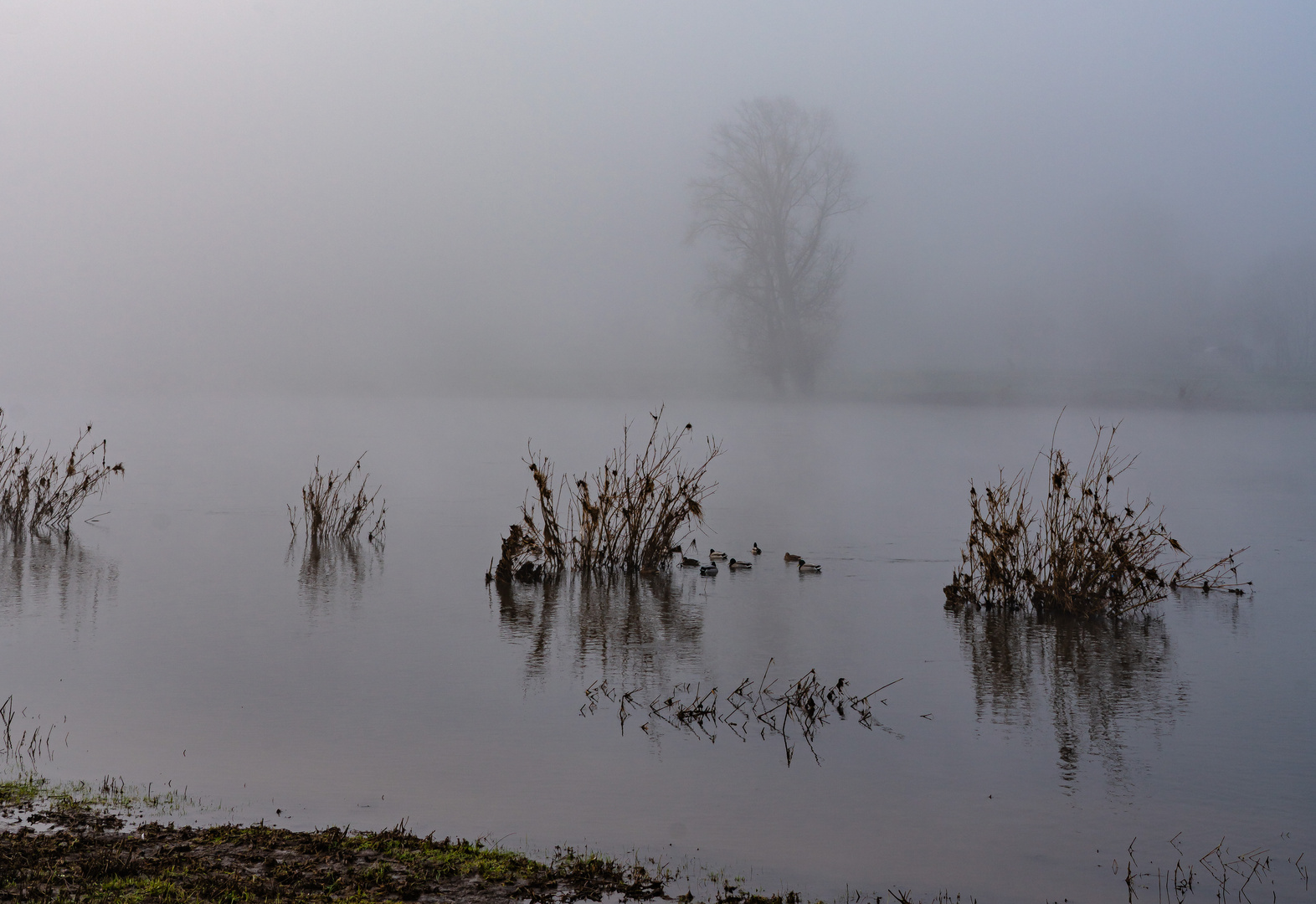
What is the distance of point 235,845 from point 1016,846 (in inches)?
99.9

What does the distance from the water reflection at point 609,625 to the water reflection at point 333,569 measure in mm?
1195

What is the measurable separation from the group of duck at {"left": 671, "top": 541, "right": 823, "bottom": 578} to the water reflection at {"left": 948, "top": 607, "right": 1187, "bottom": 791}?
6.14 feet

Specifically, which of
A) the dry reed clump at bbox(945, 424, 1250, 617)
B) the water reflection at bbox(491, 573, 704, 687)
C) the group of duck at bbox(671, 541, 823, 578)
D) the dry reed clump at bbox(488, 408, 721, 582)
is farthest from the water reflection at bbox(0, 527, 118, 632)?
the dry reed clump at bbox(945, 424, 1250, 617)

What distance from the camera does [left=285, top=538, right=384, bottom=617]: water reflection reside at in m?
8.30

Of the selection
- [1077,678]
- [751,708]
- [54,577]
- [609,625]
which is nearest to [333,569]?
[54,577]

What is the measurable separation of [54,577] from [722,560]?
552cm

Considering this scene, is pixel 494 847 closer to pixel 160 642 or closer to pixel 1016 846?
pixel 1016 846

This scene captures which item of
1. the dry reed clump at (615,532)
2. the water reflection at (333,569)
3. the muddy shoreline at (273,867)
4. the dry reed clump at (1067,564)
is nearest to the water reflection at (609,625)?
the dry reed clump at (615,532)

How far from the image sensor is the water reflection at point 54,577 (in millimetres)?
7430

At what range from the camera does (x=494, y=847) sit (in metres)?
3.58

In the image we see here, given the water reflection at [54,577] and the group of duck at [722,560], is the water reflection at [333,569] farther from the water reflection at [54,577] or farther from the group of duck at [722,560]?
the group of duck at [722,560]

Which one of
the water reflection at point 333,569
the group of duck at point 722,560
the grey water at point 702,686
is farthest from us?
the group of duck at point 722,560

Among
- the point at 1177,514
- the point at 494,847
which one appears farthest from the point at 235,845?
the point at 1177,514

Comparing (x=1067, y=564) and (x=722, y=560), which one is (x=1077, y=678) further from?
(x=722, y=560)
